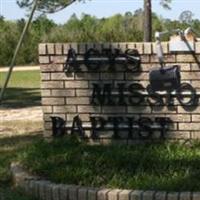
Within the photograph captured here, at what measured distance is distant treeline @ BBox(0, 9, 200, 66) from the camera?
30844 millimetres

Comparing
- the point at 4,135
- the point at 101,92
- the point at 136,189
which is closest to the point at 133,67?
the point at 101,92

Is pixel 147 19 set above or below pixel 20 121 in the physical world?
above

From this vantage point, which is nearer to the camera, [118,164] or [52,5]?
[118,164]

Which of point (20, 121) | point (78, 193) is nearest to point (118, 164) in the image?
point (78, 193)

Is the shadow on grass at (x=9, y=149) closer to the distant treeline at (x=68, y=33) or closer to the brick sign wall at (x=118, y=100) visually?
the brick sign wall at (x=118, y=100)

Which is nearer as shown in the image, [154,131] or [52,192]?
[52,192]

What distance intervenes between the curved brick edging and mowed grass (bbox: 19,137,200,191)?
0.15m

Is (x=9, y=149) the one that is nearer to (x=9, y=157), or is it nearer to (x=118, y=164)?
(x=9, y=157)

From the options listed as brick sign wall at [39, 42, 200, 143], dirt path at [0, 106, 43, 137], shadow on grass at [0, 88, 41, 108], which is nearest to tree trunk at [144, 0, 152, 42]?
shadow on grass at [0, 88, 41, 108]

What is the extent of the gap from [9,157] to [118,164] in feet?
5.36

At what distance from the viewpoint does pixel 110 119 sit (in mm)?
7523

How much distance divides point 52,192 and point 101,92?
1.85 m

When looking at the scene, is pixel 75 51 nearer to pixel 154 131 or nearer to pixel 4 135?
pixel 154 131

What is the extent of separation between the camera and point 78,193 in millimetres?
5754
